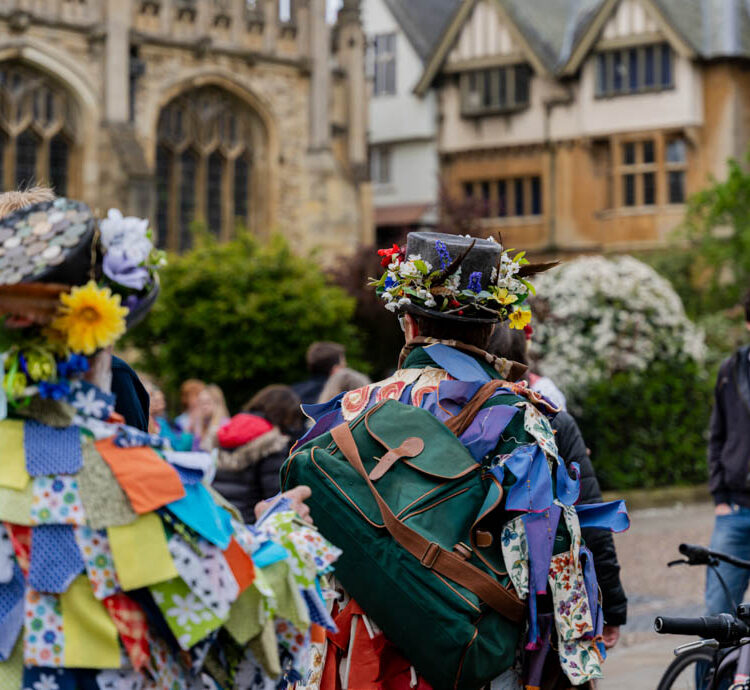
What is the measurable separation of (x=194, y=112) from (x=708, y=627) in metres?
24.3

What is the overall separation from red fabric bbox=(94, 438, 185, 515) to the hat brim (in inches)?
52.7

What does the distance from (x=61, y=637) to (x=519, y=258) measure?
200 centimetres

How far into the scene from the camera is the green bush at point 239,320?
1977 centimetres

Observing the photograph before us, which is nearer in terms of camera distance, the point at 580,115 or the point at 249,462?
the point at 249,462

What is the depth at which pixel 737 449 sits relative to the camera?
6.91 meters

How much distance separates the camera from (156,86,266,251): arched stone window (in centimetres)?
2669

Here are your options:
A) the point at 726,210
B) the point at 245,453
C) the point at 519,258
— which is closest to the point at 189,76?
the point at 726,210

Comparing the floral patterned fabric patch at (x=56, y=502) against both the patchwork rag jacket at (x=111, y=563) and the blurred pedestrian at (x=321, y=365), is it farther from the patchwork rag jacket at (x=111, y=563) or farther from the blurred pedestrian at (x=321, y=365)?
the blurred pedestrian at (x=321, y=365)

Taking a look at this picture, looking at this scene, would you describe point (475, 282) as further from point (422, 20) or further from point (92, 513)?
point (422, 20)

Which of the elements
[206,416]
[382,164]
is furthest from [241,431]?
[382,164]

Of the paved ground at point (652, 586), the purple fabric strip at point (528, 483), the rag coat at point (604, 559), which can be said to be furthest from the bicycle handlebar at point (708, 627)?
the paved ground at point (652, 586)

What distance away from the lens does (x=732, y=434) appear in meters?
6.96

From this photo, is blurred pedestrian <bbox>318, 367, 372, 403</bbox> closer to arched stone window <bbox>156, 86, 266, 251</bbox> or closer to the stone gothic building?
the stone gothic building

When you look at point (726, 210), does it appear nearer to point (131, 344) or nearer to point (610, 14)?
point (610, 14)
